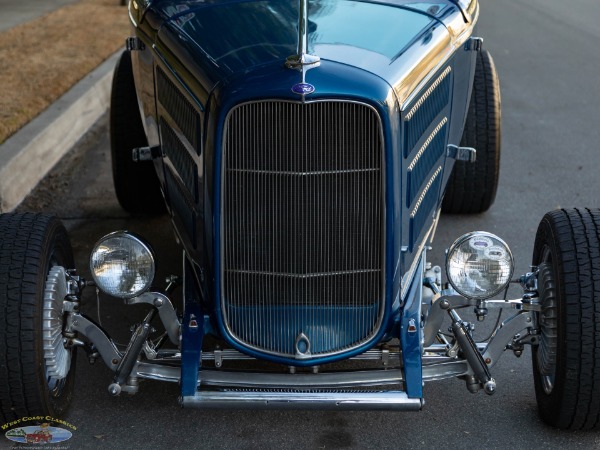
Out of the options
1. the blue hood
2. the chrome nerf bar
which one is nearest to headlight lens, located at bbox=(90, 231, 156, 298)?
the chrome nerf bar

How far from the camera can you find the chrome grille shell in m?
3.20

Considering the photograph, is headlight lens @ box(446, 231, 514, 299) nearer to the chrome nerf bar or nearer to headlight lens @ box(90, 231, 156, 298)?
the chrome nerf bar

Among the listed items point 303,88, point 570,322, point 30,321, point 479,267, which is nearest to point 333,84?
point 303,88

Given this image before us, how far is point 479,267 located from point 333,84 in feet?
2.85

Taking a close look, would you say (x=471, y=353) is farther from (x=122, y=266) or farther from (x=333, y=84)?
(x=122, y=266)

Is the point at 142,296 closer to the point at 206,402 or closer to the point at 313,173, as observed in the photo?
the point at 206,402

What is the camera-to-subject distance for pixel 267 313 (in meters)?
3.40

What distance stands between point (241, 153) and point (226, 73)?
312 mm

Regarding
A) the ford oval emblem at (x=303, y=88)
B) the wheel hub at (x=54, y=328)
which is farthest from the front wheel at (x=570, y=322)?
Result: the wheel hub at (x=54, y=328)

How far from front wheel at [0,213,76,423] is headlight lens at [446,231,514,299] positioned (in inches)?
58.4

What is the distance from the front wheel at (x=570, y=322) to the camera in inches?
132

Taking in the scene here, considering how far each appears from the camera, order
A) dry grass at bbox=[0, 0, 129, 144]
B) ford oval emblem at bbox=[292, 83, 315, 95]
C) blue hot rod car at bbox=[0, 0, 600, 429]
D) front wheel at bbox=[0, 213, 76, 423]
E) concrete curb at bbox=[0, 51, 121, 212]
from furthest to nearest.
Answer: dry grass at bbox=[0, 0, 129, 144]
concrete curb at bbox=[0, 51, 121, 212]
front wheel at bbox=[0, 213, 76, 423]
blue hot rod car at bbox=[0, 0, 600, 429]
ford oval emblem at bbox=[292, 83, 315, 95]

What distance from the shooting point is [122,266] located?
11.3 ft

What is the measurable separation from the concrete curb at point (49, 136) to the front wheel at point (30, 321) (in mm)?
2379
